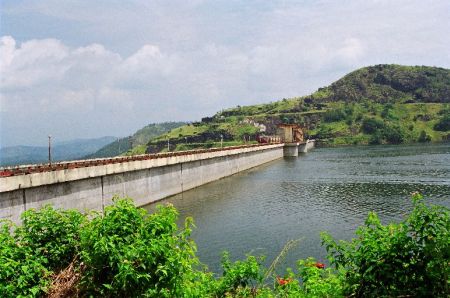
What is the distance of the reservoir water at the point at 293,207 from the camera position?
103ft

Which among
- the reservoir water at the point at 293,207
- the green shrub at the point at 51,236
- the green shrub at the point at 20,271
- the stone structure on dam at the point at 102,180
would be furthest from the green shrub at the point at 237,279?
the stone structure on dam at the point at 102,180

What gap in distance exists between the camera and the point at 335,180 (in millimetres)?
74500

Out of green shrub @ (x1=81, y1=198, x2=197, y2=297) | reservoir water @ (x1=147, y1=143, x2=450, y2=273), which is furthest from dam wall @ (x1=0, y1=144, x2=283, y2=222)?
green shrub @ (x1=81, y1=198, x2=197, y2=297)

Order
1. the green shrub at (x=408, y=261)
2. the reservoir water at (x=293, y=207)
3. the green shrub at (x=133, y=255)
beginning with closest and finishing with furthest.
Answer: the green shrub at (x=408, y=261) < the green shrub at (x=133, y=255) < the reservoir water at (x=293, y=207)

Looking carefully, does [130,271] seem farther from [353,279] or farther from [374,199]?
[374,199]

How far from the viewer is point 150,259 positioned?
34.2 ft

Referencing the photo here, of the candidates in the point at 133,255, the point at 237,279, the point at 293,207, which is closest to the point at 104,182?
the point at 293,207

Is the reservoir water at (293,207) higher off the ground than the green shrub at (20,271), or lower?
lower

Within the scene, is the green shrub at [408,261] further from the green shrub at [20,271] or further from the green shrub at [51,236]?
the green shrub at [20,271]

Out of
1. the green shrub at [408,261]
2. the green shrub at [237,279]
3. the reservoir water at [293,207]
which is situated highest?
the green shrub at [408,261]

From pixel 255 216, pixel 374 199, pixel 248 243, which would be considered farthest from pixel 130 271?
pixel 374 199

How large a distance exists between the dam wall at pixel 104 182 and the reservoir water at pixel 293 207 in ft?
7.92

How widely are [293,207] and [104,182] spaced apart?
67.6 feet

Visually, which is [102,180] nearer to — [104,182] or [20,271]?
[104,182]
